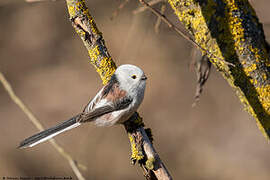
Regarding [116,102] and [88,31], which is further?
[116,102]

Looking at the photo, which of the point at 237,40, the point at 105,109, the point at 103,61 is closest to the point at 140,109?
the point at 105,109

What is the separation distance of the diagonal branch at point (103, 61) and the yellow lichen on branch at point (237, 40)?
1.71 feet

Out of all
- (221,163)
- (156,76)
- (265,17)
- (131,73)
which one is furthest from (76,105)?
(131,73)

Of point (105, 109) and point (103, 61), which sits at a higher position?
point (103, 61)

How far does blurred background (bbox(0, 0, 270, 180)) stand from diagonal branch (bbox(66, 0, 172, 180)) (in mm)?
2831

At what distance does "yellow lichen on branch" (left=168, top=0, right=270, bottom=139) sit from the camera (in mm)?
1942

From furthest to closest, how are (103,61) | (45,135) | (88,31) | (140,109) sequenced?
(140,109)
(45,135)
(103,61)
(88,31)

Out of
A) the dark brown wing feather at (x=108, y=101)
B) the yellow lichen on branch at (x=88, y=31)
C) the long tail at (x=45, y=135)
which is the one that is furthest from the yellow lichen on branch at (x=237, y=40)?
the long tail at (x=45, y=135)

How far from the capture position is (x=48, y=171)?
5.27 m

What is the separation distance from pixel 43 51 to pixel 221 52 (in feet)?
16.0

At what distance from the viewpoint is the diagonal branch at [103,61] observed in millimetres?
1807

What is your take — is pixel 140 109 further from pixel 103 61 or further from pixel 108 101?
pixel 103 61

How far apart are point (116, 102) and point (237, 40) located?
90 cm

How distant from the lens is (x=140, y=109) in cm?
576
